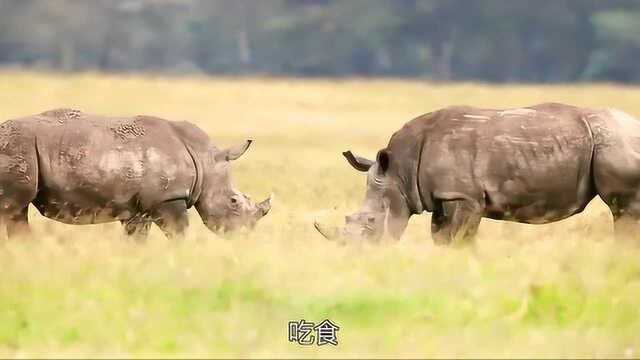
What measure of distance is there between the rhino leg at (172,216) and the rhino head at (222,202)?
0.39 m

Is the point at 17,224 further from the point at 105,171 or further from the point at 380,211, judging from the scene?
the point at 380,211

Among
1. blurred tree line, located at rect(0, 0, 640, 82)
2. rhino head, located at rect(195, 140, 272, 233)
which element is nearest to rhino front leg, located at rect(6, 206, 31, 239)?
rhino head, located at rect(195, 140, 272, 233)

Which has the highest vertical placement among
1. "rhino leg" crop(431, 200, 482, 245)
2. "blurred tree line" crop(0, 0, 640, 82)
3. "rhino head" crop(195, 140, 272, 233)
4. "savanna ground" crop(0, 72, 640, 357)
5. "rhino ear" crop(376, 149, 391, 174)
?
"savanna ground" crop(0, 72, 640, 357)

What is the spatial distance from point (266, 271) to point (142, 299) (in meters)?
0.92

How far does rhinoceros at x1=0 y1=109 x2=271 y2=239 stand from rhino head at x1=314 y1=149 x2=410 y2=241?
1106 mm

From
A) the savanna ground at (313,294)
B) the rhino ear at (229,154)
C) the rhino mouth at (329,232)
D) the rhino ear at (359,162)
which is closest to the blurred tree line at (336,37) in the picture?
the rhino ear at (229,154)

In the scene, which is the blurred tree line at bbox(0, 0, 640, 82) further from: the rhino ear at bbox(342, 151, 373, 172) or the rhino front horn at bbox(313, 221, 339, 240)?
the rhino front horn at bbox(313, 221, 339, 240)

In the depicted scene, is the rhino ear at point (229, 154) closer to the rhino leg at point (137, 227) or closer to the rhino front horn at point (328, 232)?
the rhino leg at point (137, 227)

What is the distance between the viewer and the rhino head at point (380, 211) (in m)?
12.0

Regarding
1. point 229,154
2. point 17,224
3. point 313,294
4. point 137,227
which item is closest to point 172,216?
point 137,227

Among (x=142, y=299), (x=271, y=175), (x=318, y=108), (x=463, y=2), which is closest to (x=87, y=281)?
(x=142, y=299)

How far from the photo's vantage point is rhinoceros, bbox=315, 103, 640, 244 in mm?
11656

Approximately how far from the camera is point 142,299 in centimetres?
920

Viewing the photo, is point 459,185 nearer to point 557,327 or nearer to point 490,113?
point 490,113
